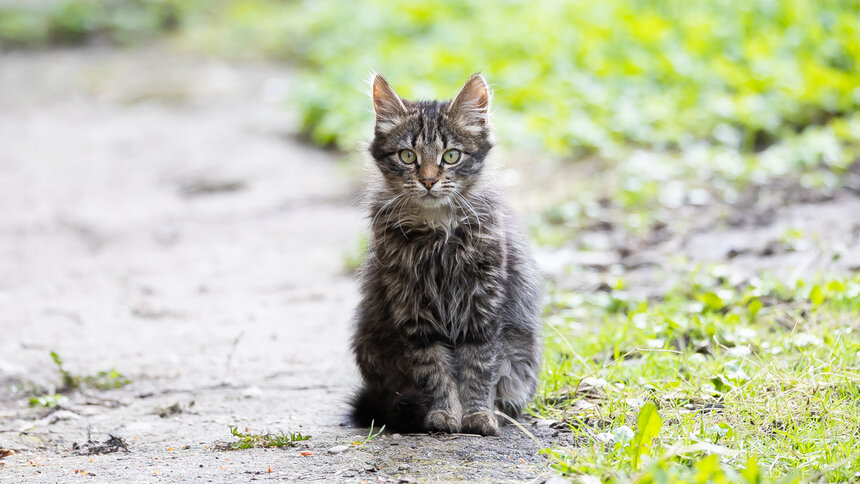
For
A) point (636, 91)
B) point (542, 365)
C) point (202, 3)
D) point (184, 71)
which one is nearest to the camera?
point (542, 365)

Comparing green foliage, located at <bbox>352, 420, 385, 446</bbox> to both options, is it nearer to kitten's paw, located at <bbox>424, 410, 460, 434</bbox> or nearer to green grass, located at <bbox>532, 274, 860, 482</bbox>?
kitten's paw, located at <bbox>424, 410, 460, 434</bbox>

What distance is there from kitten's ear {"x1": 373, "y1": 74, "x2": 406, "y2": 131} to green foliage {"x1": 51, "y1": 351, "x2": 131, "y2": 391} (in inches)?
77.8

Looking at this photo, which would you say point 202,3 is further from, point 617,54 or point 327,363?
point 327,363

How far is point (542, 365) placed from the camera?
3.92m

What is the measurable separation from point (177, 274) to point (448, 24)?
6971 mm

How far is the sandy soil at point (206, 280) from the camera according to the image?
3.24m

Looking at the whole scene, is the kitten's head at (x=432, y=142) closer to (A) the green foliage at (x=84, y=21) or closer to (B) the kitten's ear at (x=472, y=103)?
(B) the kitten's ear at (x=472, y=103)

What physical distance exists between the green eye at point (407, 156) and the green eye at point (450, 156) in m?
0.13

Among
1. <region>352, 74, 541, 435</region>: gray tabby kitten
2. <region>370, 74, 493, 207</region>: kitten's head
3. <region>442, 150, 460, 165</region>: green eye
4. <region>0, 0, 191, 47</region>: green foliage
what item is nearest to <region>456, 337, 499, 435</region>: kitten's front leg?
<region>352, 74, 541, 435</region>: gray tabby kitten

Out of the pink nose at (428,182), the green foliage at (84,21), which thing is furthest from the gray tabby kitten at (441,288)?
the green foliage at (84,21)


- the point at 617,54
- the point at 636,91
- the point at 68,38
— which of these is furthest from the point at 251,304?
the point at 68,38

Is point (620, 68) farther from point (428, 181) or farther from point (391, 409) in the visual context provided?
point (391, 409)

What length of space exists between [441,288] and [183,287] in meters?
3.29

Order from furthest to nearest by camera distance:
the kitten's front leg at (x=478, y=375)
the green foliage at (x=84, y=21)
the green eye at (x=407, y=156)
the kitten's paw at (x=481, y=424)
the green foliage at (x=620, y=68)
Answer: the green foliage at (x=84, y=21) → the green foliage at (x=620, y=68) → the green eye at (x=407, y=156) → the kitten's front leg at (x=478, y=375) → the kitten's paw at (x=481, y=424)
